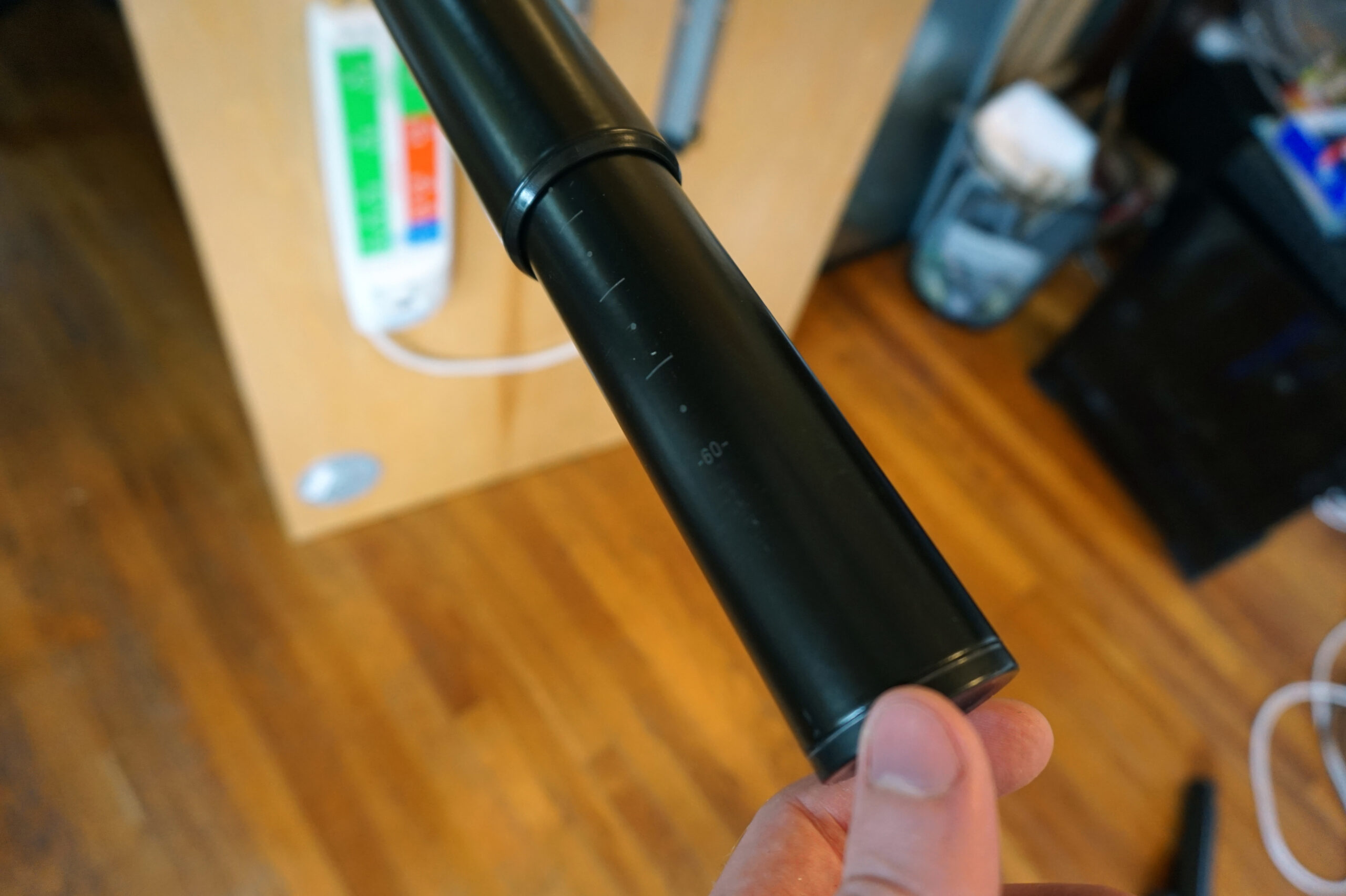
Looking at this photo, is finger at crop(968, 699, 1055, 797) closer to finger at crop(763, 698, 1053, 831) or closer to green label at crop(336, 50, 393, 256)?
finger at crop(763, 698, 1053, 831)

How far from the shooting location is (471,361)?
0.96 meters

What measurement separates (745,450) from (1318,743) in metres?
1.43

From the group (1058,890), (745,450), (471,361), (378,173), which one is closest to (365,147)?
(378,173)

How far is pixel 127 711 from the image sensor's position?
3.08 ft

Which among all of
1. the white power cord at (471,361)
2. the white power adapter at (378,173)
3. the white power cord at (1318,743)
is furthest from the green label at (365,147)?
the white power cord at (1318,743)

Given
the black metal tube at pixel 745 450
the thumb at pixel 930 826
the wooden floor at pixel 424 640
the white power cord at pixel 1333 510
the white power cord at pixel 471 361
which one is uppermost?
the black metal tube at pixel 745 450

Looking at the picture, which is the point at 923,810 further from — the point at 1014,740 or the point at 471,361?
the point at 471,361

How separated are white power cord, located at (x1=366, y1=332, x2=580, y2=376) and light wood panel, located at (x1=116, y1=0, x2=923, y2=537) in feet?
0.04

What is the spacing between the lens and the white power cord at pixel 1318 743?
1089 mm

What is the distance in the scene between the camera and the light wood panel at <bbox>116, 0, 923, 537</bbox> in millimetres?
614

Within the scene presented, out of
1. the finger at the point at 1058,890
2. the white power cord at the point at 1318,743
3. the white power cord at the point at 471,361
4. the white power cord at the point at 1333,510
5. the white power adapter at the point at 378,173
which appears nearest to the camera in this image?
the finger at the point at 1058,890

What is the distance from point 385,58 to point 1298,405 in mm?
1213

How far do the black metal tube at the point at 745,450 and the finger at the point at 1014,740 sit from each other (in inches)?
6.4

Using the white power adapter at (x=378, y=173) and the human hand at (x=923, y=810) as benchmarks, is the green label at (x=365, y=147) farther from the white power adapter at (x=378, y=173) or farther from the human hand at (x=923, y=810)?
the human hand at (x=923, y=810)
